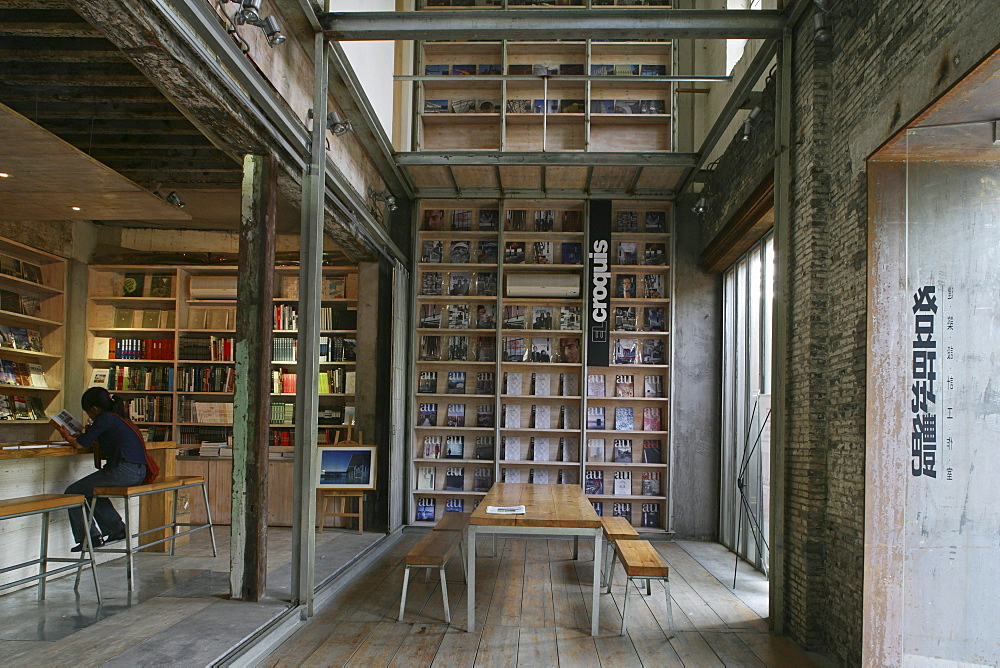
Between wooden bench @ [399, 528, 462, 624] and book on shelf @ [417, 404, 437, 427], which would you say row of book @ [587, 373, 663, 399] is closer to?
book on shelf @ [417, 404, 437, 427]

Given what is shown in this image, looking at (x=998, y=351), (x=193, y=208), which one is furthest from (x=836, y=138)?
(x=193, y=208)

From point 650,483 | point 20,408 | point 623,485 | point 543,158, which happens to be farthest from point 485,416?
point 20,408

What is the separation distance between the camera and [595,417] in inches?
357

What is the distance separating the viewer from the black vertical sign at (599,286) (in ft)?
29.5

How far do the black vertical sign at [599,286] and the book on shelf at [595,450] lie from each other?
3.04 ft

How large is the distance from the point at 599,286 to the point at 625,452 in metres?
1.95

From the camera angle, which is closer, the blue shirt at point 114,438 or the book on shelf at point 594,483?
the blue shirt at point 114,438

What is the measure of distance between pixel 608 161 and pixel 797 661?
196 inches

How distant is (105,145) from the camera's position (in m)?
6.19

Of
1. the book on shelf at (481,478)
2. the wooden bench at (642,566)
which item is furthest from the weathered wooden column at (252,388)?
the book on shelf at (481,478)

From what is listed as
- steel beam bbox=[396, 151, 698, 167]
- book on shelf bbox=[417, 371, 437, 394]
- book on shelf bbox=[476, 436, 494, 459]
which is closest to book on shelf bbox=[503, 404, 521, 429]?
book on shelf bbox=[476, 436, 494, 459]

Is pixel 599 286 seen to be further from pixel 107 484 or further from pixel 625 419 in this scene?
pixel 107 484

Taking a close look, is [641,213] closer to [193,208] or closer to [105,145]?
[193,208]

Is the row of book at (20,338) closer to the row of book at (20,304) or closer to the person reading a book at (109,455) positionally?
the row of book at (20,304)
